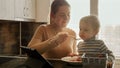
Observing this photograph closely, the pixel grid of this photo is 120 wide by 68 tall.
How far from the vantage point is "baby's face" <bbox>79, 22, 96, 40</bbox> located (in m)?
1.41

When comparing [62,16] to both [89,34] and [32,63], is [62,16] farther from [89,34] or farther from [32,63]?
[32,63]

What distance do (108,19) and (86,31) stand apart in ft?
5.07

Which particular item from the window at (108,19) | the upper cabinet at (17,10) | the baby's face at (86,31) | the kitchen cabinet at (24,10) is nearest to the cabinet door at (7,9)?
the upper cabinet at (17,10)

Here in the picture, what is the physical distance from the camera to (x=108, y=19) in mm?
2895

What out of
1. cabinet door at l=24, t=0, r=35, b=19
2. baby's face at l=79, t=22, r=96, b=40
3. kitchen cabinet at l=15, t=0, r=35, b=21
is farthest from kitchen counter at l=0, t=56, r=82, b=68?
cabinet door at l=24, t=0, r=35, b=19

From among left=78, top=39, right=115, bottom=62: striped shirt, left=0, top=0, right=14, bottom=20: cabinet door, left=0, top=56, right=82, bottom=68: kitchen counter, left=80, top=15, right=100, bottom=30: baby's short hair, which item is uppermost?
left=0, top=0, right=14, bottom=20: cabinet door

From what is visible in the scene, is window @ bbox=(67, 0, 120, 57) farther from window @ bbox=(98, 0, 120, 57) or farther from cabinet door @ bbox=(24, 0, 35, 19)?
cabinet door @ bbox=(24, 0, 35, 19)

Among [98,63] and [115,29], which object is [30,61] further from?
[115,29]

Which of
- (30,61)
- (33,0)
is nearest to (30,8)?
(33,0)

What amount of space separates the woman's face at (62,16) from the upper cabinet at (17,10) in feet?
3.18

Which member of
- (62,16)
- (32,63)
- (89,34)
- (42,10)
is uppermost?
(42,10)

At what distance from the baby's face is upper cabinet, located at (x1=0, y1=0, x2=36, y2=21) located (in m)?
1.03

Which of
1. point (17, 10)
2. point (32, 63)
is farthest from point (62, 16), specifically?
point (17, 10)

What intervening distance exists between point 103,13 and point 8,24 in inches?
48.3
